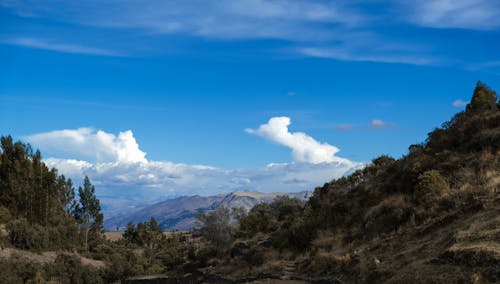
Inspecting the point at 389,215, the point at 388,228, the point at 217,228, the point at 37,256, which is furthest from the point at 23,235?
the point at 388,228

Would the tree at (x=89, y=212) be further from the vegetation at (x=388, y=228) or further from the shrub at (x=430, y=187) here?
the shrub at (x=430, y=187)

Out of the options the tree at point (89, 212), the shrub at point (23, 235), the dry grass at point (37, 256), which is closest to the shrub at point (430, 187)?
the dry grass at point (37, 256)

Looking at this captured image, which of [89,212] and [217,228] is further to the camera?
[89,212]

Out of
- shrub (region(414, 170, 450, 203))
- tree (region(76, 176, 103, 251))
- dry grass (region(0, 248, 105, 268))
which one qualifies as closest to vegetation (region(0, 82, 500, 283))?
shrub (region(414, 170, 450, 203))

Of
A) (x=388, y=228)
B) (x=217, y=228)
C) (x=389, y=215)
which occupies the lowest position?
(x=217, y=228)

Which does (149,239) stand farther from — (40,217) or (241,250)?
(241,250)

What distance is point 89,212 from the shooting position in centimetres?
12156

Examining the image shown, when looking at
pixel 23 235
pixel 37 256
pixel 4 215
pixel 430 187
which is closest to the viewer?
pixel 430 187

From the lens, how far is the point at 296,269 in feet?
91.0

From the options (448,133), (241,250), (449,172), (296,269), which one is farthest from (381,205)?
(241,250)

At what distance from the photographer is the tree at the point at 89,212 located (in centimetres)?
12000

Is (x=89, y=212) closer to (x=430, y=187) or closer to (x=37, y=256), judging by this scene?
(x=37, y=256)

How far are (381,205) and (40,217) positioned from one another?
8626 centimetres

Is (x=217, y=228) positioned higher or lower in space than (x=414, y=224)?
lower
